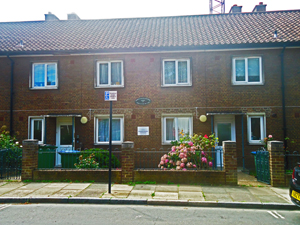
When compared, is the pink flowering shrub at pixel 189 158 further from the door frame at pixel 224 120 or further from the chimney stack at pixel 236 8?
the chimney stack at pixel 236 8

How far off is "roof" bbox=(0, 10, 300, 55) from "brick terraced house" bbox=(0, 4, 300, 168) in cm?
10

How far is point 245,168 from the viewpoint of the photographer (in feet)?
40.0

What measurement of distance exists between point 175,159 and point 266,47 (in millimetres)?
7066

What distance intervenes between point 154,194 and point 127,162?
1.71 metres

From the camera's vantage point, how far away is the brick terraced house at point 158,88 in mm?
12523

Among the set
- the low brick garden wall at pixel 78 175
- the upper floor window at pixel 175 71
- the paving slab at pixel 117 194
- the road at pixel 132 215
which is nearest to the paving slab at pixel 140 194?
the paving slab at pixel 117 194

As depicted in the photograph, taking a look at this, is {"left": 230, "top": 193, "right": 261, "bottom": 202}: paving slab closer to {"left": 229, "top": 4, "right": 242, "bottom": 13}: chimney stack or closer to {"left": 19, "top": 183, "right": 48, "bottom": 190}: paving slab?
{"left": 19, "top": 183, "right": 48, "bottom": 190}: paving slab

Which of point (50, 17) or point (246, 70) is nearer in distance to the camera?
point (246, 70)

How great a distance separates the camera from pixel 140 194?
7.52 meters

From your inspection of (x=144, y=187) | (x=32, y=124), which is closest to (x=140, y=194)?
(x=144, y=187)

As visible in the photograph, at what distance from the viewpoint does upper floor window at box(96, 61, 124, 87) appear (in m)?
13.3

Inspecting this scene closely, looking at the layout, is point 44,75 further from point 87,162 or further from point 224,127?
point 224,127

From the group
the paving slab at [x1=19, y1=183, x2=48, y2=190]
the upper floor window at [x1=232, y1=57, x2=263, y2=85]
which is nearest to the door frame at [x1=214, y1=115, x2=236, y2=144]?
the upper floor window at [x1=232, y1=57, x2=263, y2=85]

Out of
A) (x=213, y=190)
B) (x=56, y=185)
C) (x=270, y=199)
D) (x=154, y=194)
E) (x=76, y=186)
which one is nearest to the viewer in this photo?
(x=270, y=199)
